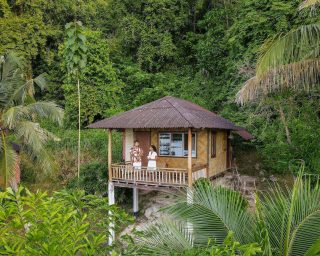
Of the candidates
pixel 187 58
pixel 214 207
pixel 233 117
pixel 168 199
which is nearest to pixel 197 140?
pixel 168 199

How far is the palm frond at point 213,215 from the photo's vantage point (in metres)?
3.75

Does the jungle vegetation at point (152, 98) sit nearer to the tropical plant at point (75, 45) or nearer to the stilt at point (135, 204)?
the tropical plant at point (75, 45)

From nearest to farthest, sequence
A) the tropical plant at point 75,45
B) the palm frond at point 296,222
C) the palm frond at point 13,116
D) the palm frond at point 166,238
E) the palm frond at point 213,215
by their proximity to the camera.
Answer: the palm frond at point 296,222 → the palm frond at point 166,238 → the palm frond at point 213,215 → the palm frond at point 13,116 → the tropical plant at point 75,45

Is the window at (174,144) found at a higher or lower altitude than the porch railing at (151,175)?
higher

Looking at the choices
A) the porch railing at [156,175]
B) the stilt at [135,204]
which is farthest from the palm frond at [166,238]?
the stilt at [135,204]

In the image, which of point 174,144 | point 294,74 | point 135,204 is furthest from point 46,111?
point 294,74

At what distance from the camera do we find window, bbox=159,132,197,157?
1438 cm

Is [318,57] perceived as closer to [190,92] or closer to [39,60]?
[190,92]

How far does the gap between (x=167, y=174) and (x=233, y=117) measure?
854 cm

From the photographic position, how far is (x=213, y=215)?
12.5 feet

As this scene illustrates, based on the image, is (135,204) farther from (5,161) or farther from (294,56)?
(294,56)

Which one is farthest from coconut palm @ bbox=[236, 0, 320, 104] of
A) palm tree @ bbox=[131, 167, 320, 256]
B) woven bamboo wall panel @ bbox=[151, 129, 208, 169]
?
woven bamboo wall panel @ bbox=[151, 129, 208, 169]

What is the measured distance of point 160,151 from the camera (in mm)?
15016

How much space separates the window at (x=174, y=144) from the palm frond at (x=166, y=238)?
1040cm
